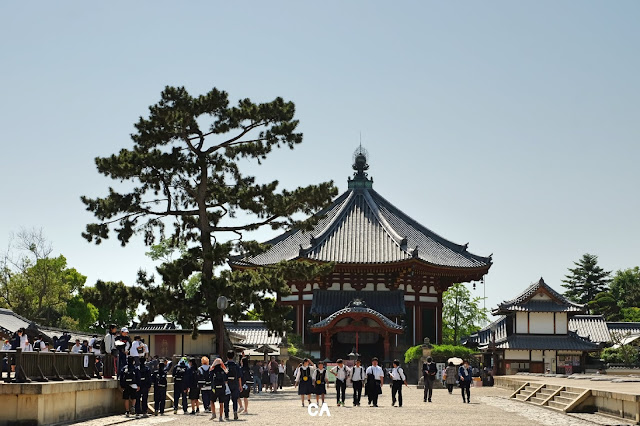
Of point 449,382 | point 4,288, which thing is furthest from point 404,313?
point 4,288

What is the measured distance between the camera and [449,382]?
38031 mm

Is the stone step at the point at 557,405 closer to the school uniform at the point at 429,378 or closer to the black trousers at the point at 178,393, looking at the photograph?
the school uniform at the point at 429,378

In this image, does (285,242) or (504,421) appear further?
(285,242)

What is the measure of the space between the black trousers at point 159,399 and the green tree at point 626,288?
80.2 meters

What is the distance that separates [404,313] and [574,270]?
177 feet

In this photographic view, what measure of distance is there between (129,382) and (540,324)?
4112 cm

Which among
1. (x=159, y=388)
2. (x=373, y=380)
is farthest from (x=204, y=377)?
(x=373, y=380)

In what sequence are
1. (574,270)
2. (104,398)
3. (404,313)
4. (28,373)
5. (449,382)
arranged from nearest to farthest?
(28,373), (104,398), (449,382), (404,313), (574,270)

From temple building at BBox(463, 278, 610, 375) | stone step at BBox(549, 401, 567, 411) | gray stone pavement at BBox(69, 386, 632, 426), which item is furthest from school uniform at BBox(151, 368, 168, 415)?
temple building at BBox(463, 278, 610, 375)

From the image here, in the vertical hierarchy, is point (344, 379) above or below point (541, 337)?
below

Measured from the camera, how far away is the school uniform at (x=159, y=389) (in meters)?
26.0

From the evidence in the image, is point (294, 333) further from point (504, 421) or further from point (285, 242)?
point (504, 421)

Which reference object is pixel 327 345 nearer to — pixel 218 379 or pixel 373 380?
pixel 373 380

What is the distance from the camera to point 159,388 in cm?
2627
